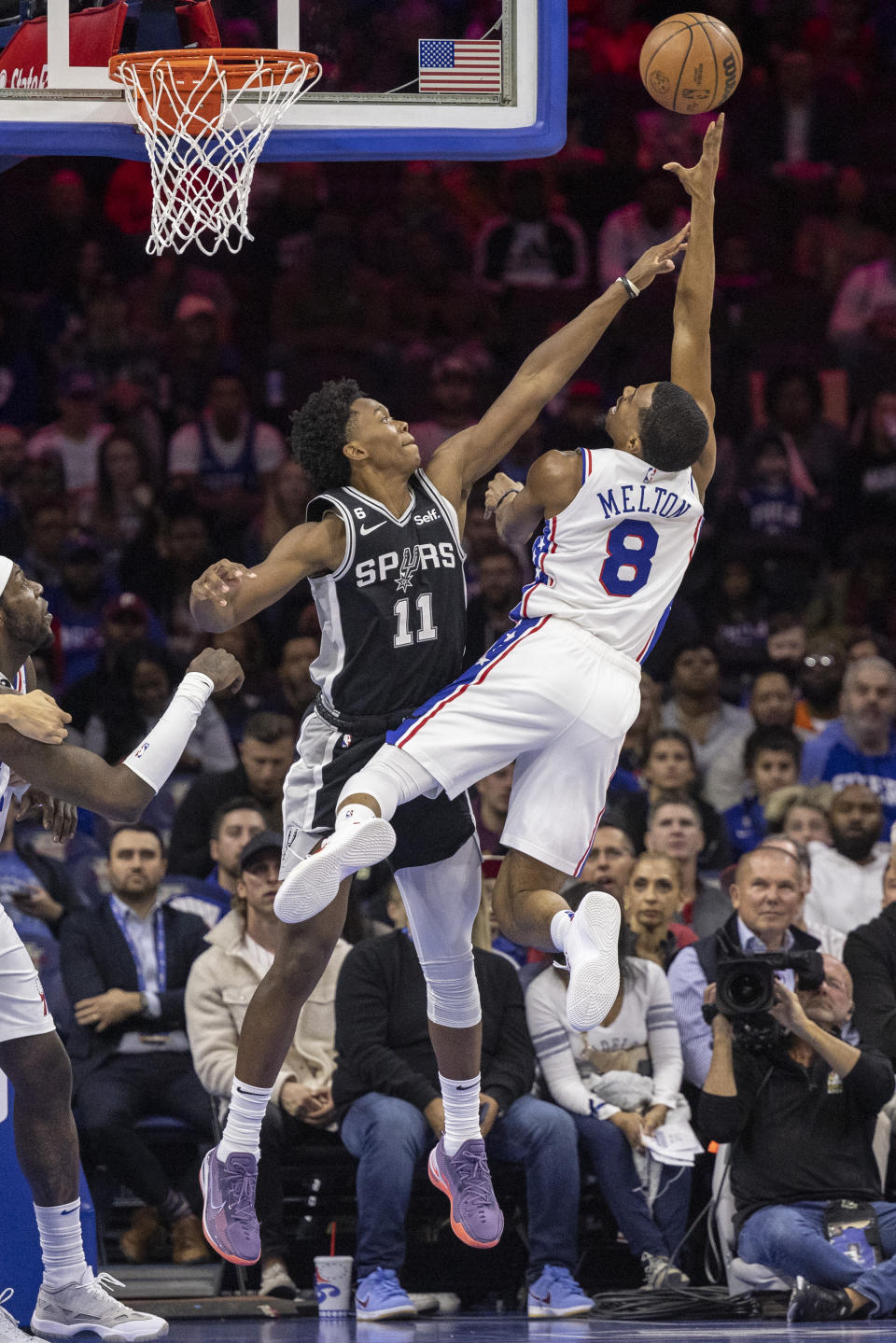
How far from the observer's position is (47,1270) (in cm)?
682

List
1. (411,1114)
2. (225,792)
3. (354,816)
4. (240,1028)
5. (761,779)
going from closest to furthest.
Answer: (354,816) < (411,1114) < (240,1028) < (225,792) < (761,779)

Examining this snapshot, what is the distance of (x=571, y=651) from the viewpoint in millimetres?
6609

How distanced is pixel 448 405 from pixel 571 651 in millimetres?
7185

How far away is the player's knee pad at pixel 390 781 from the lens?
6.21 meters

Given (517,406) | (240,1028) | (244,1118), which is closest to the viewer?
(244,1118)

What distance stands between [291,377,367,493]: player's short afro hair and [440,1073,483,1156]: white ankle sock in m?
2.20

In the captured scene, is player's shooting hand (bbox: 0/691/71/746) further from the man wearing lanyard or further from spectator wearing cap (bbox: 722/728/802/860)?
spectator wearing cap (bbox: 722/728/802/860)

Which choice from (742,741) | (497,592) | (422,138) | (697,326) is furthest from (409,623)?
(497,592)

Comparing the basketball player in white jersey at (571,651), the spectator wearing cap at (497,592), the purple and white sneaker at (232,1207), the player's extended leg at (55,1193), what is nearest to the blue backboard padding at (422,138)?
the basketball player in white jersey at (571,651)

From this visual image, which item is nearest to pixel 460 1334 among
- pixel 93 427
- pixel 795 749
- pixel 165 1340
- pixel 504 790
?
pixel 165 1340

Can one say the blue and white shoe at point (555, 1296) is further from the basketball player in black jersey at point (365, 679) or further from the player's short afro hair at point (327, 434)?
the player's short afro hair at point (327, 434)

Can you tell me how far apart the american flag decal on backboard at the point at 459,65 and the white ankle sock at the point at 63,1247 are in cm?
431

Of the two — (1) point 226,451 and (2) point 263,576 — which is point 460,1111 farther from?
(1) point 226,451

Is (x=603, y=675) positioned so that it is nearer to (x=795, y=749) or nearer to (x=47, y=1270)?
(x=47, y=1270)
